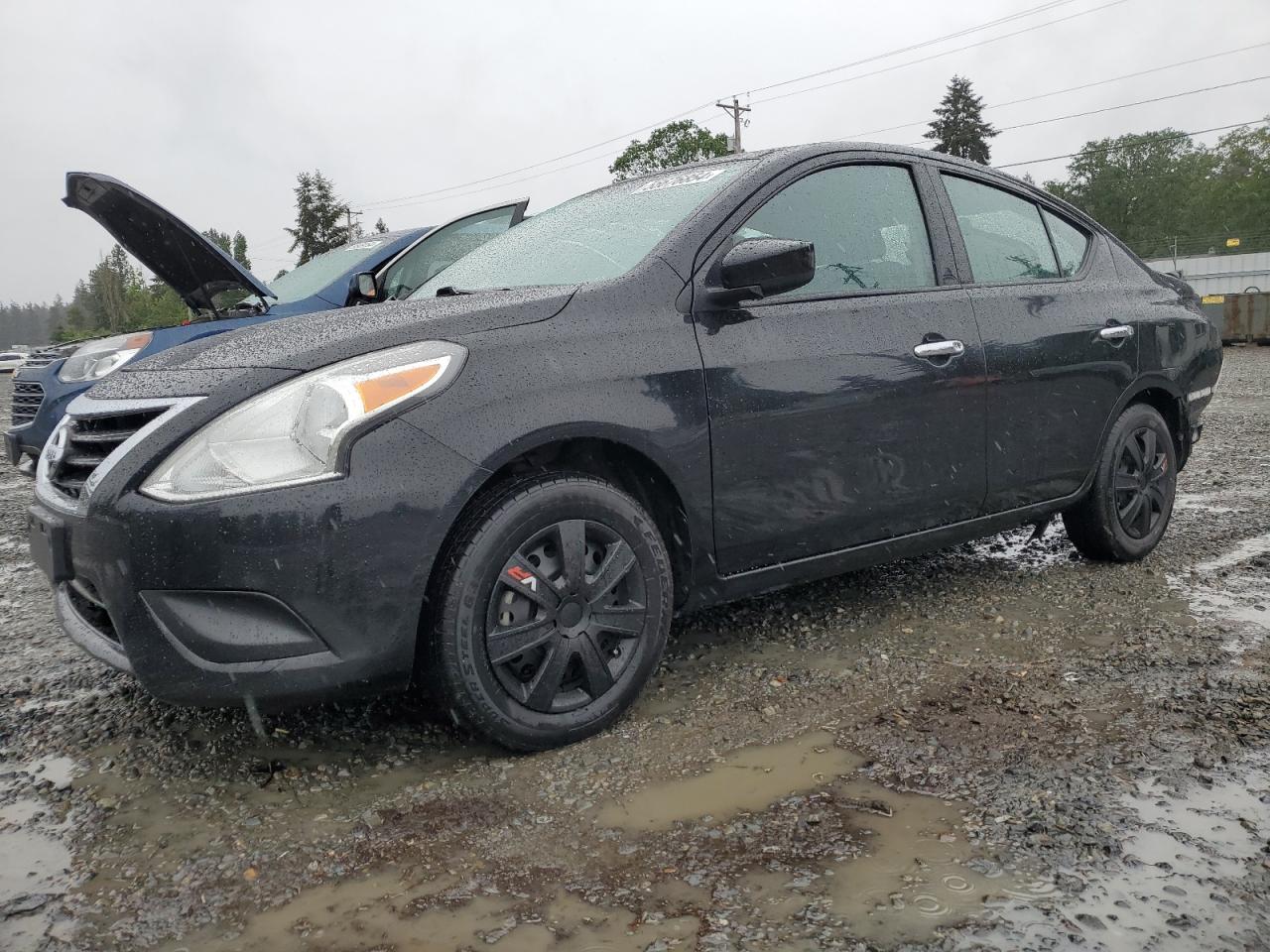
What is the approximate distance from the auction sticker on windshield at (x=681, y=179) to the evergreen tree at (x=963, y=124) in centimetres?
6319

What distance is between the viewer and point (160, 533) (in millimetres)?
2146

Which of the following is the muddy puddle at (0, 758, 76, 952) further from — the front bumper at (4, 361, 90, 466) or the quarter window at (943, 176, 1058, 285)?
the front bumper at (4, 361, 90, 466)

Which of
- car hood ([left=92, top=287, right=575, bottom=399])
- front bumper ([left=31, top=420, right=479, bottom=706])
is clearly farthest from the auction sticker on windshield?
front bumper ([left=31, top=420, right=479, bottom=706])

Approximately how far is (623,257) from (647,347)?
1.19 ft

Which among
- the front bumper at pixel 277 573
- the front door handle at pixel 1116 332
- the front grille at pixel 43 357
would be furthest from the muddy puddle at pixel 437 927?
the front grille at pixel 43 357

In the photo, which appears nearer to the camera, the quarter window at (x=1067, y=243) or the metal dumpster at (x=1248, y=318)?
the quarter window at (x=1067, y=243)

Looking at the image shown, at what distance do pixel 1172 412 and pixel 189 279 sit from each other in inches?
188

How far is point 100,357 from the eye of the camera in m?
5.40

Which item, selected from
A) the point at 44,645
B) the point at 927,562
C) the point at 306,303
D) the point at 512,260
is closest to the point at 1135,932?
the point at 512,260

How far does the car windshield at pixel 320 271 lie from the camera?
19.6ft

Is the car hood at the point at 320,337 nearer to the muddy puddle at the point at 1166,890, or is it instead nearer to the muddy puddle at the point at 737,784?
the muddy puddle at the point at 737,784

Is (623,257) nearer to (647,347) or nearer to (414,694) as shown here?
(647,347)

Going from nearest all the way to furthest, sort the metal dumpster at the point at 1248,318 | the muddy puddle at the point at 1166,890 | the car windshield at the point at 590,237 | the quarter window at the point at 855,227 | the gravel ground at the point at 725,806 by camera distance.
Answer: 1. the muddy puddle at the point at 1166,890
2. the gravel ground at the point at 725,806
3. the car windshield at the point at 590,237
4. the quarter window at the point at 855,227
5. the metal dumpster at the point at 1248,318

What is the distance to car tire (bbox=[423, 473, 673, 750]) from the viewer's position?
2.36 m
